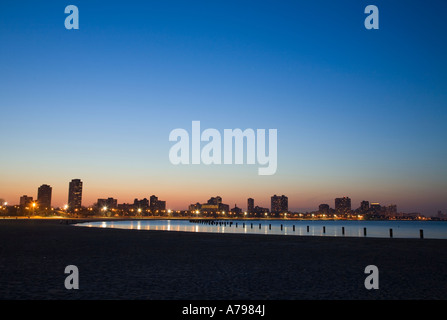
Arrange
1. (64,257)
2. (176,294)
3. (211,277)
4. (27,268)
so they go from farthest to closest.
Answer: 1. (64,257)
2. (27,268)
3. (211,277)
4. (176,294)

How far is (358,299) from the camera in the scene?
33.2 feet

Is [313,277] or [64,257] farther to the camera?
[64,257]
